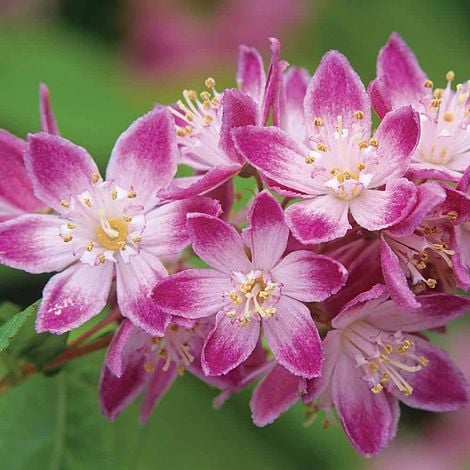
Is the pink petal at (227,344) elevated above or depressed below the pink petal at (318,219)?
below

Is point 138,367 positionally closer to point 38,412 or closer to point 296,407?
point 38,412

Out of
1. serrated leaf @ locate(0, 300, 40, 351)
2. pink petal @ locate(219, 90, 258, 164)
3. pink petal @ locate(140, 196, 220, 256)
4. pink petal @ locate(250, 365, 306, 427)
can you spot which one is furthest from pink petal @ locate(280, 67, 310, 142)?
serrated leaf @ locate(0, 300, 40, 351)

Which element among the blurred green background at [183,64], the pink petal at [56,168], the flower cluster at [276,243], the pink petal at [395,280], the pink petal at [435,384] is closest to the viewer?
the pink petal at [395,280]

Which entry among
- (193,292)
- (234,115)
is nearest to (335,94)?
(234,115)

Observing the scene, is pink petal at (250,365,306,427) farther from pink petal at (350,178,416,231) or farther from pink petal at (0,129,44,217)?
pink petal at (0,129,44,217)

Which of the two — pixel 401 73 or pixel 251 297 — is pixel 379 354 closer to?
pixel 251 297

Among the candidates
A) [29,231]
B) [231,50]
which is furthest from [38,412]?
[231,50]

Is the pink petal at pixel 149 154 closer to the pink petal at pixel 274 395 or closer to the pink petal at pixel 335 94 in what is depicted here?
the pink petal at pixel 335 94

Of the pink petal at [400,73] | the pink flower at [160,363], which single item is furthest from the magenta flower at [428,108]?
the pink flower at [160,363]
